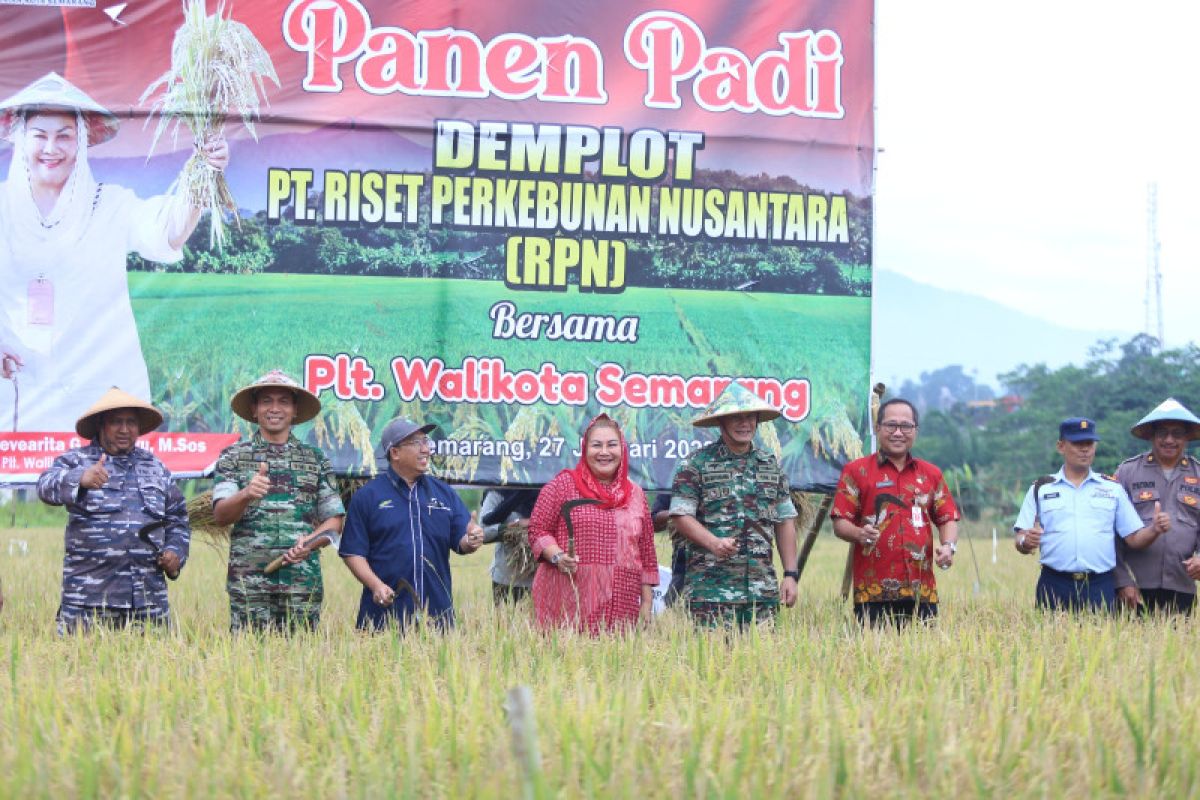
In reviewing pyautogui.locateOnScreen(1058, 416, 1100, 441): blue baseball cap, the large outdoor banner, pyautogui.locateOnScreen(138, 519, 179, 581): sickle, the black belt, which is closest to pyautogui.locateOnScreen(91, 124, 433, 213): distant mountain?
the large outdoor banner

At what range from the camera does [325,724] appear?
4.50 meters

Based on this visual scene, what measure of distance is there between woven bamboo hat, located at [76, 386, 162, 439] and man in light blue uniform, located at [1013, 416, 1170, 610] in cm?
423

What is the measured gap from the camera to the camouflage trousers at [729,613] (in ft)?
22.3

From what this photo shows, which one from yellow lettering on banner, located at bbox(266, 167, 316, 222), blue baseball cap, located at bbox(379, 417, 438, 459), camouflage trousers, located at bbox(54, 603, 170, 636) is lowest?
camouflage trousers, located at bbox(54, 603, 170, 636)

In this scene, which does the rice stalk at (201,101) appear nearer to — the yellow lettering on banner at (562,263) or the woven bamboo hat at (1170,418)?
the yellow lettering on banner at (562,263)

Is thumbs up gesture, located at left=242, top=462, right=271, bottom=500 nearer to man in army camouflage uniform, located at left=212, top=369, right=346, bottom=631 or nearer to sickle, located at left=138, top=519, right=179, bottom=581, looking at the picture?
man in army camouflage uniform, located at left=212, top=369, right=346, bottom=631

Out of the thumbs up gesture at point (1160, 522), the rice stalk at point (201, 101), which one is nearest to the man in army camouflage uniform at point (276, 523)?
the rice stalk at point (201, 101)

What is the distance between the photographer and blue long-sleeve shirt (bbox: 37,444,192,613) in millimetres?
6555

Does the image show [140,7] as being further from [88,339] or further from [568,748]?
[568,748]

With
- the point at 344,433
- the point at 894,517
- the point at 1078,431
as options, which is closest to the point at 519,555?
the point at 344,433

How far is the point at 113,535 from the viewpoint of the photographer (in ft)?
21.5

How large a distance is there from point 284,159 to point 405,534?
2.48m

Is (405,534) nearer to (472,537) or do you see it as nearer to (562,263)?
(472,537)

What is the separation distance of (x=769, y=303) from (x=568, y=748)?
4.55 meters
